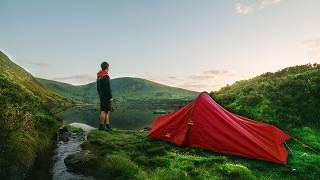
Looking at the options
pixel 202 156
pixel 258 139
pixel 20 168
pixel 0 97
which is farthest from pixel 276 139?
pixel 0 97

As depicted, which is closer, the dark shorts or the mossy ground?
the mossy ground

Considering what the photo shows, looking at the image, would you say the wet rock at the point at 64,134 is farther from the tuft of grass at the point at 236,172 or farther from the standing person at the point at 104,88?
the tuft of grass at the point at 236,172

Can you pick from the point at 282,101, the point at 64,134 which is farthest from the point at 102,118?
the point at 282,101

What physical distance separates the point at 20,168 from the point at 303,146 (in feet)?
41.7

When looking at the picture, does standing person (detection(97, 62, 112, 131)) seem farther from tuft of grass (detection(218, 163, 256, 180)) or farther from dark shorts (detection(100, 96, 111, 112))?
tuft of grass (detection(218, 163, 256, 180))

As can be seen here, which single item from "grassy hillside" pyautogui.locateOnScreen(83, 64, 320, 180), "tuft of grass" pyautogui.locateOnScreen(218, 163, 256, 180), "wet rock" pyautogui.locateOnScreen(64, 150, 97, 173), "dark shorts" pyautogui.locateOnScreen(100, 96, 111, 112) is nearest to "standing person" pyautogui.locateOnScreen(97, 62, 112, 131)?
"dark shorts" pyautogui.locateOnScreen(100, 96, 111, 112)

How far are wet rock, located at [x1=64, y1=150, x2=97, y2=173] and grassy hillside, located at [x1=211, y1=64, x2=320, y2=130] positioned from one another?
11.6m

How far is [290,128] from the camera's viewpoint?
770 inches

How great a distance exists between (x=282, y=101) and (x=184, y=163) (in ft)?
38.2

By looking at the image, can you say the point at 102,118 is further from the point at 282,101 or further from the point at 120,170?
the point at 282,101

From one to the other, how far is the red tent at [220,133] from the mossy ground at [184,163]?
0.38 m

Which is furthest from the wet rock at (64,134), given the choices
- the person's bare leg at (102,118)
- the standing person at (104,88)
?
the standing person at (104,88)

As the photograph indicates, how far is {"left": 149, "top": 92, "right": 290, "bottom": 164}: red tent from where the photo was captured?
15.0 meters

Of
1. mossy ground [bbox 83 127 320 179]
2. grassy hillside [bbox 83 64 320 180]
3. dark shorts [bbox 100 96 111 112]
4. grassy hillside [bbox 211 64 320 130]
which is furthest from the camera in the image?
dark shorts [bbox 100 96 111 112]
